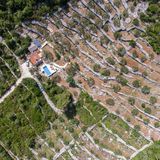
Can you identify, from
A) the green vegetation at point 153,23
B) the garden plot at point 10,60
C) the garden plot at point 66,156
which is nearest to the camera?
the green vegetation at point 153,23

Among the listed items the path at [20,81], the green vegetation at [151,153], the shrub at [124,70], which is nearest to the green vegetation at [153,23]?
the shrub at [124,70]

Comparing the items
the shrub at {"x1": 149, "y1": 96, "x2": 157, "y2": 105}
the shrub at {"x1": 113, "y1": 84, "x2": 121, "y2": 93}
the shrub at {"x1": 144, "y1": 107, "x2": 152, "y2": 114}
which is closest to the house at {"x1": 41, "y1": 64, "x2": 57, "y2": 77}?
the shrub at {"x1": 113, "y1": 84, "x2": 121, "y2": 93}

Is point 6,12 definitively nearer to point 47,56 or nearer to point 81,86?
point 47,56

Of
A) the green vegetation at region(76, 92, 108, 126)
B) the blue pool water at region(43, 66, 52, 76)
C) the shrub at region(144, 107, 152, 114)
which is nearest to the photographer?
the shrub at region(144, 107, 152, 114)

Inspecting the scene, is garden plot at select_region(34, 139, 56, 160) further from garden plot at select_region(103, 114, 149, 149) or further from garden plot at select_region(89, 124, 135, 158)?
garden plot at select_region(103, 114, 149, 149)

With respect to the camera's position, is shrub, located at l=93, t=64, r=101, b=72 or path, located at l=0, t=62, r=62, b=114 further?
path, located at l=0, t=62, r=62, b=114

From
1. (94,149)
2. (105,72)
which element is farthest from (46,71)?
(94,149)

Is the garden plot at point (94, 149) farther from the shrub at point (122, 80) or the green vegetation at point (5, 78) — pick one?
the green vegetation at point (5, 78)

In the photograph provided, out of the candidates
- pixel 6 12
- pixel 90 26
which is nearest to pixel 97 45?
pixel 90 26
